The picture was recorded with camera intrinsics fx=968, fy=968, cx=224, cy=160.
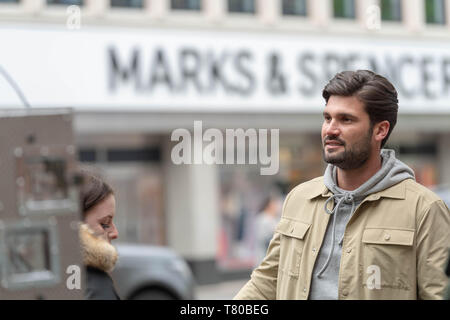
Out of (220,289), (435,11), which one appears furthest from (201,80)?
(435,11)

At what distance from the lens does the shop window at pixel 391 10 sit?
18.8 metres

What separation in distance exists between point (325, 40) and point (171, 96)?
11.4 ft

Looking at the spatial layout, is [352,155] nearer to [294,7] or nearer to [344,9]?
[294,7]

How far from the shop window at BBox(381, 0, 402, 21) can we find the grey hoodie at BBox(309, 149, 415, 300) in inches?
636

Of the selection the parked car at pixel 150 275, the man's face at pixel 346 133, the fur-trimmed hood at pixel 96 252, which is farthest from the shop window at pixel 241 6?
the man's face at pixel 346 133

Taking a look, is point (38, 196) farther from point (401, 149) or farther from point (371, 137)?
point (401, 149)

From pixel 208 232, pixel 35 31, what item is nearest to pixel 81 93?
pixel 35 31

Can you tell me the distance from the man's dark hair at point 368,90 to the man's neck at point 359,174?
0.12 metres

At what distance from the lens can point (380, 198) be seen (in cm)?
295

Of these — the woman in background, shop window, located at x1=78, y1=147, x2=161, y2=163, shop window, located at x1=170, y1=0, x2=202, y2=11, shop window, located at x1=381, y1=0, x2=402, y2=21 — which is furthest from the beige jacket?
shop window, located at x1=381, y1=0, x2=402, y2=21

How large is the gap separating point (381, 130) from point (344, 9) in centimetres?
1615

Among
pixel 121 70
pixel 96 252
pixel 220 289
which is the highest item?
pixel 121 70

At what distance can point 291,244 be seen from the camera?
10.1 ft

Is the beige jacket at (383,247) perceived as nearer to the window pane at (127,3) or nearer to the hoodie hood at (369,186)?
the hoodie hood at (369,186)
